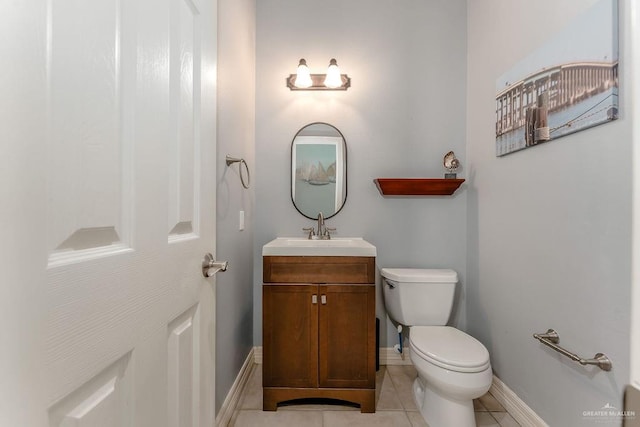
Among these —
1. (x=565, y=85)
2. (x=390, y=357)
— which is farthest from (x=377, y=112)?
(x=390, y=357)

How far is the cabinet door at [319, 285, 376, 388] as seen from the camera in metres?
1.50

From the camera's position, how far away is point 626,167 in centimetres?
95

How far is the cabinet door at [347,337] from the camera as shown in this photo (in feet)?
4.92

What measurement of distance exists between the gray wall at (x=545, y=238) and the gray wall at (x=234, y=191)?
4.94 feet

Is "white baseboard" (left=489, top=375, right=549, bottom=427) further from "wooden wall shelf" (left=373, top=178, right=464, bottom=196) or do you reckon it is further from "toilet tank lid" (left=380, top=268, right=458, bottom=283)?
"wooden wall shelf" (left=373, top=178, right=464, bottom=196)

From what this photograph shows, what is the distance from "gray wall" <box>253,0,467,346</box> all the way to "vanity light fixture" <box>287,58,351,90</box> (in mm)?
56

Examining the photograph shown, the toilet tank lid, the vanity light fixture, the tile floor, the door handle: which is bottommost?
the tile floor

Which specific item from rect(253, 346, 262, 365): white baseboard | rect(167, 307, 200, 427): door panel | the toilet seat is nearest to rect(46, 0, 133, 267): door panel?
rect(167, 307, 200, 427): door panel

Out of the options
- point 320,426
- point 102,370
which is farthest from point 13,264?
point 320,426

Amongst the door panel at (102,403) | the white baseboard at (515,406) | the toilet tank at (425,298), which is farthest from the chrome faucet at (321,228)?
the door panel at (102,403)

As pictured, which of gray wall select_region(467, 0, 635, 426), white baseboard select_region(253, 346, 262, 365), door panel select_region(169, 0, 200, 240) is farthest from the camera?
white baseboard select_region(253, 346, 262, 365)

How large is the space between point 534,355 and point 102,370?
1.71m

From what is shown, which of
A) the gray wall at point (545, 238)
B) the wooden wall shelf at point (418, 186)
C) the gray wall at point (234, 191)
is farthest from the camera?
the wooden wall shelf at point (418, 186)

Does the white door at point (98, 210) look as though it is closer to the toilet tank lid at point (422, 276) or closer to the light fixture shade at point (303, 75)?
the light fixture shade at point (303, 75)
